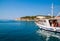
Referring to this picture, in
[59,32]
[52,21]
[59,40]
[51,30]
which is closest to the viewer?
[59,40]

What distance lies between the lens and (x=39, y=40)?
2452 cm

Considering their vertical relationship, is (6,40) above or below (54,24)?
below

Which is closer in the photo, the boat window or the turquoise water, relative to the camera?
the turquoise water

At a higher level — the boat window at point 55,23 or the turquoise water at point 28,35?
the boat window at point 55,23

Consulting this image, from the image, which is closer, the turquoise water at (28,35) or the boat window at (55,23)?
the turquoise water at (28,35)

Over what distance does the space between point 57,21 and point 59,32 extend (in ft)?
14.9

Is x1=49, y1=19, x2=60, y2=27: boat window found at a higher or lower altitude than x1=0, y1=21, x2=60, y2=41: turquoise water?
higher

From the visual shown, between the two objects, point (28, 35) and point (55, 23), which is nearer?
point (28, 35)

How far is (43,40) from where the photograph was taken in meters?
24.6

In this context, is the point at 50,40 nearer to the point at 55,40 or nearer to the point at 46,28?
the point at 55,40

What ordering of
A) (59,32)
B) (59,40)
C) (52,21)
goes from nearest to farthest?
1. (59,40)
2. (59,32)
3. (52,21)

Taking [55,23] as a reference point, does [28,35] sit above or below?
below

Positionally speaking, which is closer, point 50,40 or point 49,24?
point 50,40

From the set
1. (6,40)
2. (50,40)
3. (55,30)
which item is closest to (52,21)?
(55,30)
